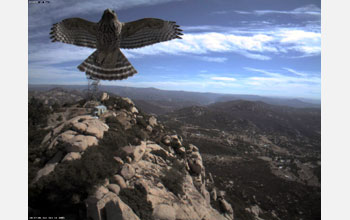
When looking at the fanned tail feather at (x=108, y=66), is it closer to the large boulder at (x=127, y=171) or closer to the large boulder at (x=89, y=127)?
the large boulder at (x=127, y=171)

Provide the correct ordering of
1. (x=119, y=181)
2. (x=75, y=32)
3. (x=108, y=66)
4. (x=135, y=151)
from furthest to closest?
(x=135, y=151) → (x=119, y=181) → (x=108, y=66) → (x=75, y=32)

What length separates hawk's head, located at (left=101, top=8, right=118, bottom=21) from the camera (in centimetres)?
445

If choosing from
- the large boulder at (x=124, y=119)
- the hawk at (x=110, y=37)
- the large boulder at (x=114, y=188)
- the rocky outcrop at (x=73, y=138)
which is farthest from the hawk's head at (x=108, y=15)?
the large boulder at (x=124, y=119)

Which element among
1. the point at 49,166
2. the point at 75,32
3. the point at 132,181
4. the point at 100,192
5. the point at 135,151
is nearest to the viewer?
the point at 75,32

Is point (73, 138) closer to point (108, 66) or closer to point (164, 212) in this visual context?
point (108, 66)

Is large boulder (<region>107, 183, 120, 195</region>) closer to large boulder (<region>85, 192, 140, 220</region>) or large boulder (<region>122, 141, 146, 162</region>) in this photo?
large boulder (<region>85, 192, 140, 220</region>)

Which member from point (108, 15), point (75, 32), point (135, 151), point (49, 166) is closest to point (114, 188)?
point (135, 151)

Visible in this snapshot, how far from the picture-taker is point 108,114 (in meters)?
12.7

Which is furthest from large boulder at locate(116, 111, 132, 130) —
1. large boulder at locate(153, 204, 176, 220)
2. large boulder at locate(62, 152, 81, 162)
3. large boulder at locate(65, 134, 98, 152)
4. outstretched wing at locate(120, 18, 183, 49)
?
outstretched wing at locate(120, 18, 183, 49)

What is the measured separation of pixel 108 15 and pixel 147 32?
1017mm

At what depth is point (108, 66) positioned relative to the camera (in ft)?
18.7

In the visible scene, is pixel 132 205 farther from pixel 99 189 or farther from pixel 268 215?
pixel 268 215

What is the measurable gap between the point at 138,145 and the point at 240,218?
399 inches

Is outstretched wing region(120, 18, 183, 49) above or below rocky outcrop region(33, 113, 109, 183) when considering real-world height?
above
